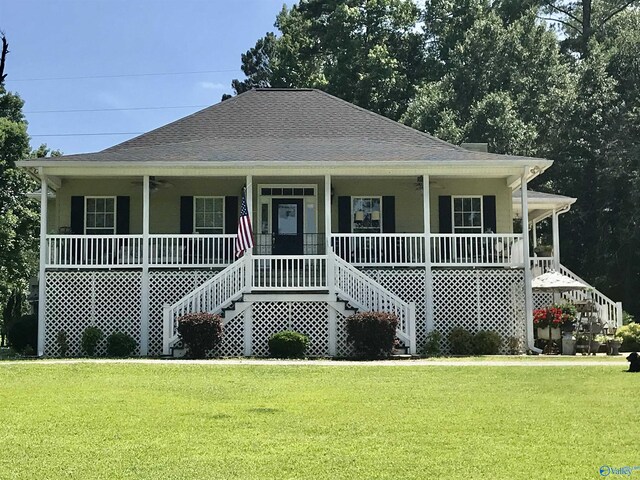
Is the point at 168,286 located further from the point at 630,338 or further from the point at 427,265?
the point at 630,338

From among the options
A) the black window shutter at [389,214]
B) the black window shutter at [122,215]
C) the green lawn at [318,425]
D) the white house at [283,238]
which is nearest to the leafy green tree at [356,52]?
the white house at [283,238]

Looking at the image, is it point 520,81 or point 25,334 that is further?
point 520,81

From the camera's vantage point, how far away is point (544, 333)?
20.8 metres

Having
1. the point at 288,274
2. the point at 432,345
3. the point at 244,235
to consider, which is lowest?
the point at 432,345

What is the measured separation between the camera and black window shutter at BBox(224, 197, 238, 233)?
72.2 feet

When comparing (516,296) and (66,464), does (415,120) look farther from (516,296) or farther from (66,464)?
(66,464)

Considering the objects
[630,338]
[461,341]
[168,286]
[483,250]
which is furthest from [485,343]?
[168,286]

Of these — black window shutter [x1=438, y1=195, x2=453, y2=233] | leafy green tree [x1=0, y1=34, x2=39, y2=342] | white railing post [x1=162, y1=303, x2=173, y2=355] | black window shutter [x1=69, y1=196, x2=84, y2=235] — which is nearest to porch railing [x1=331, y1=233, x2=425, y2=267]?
black window shutter [x1=438, y1=195, x2=453, y2=233]

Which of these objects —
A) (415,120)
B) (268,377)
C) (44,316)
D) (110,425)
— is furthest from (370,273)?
(415,120)

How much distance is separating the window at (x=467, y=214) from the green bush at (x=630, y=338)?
4.52 metres

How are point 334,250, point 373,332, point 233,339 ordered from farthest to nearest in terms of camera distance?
point 334,250, point 233,339, point 373,332

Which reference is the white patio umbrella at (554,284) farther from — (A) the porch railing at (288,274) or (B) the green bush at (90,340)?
(B) the green bush at (90,340)

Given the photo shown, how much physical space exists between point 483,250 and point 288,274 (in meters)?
4.97

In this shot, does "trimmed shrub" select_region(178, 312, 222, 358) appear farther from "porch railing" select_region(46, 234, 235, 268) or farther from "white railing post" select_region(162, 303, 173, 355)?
"porch railing" select_region(46, 234, 235, 268)
